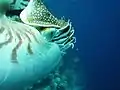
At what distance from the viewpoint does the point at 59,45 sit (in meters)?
1.95

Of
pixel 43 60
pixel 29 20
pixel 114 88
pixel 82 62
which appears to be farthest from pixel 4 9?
pixel 114 88

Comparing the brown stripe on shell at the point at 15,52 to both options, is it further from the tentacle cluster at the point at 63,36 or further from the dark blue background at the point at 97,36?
the dark blue background at the point at 97,36

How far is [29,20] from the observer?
74.6 inches

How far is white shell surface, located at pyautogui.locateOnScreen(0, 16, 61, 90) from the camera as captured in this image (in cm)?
182

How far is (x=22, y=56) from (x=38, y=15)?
0.71 feet

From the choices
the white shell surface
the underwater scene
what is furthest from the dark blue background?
the white shell surface

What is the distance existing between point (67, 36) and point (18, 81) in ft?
1.09

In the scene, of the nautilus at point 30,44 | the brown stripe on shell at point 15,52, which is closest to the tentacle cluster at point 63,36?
the nautilus at point 30,44

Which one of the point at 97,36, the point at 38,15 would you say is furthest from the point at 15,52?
the point at 97,36

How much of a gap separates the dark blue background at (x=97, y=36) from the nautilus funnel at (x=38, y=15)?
0.19ft

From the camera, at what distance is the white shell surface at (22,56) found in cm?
182

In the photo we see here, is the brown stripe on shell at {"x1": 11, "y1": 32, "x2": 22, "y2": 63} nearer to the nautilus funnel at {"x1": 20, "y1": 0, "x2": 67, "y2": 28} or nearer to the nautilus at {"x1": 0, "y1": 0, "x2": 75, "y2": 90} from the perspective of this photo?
the nautilus at {"x1": 0, "y1": 0, "x2": 75, "y2": 90}

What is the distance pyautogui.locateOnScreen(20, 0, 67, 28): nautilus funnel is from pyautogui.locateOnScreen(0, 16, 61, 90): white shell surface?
0.04 meters

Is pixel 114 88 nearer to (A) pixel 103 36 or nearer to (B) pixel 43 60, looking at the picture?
(A) pixel 103 36
